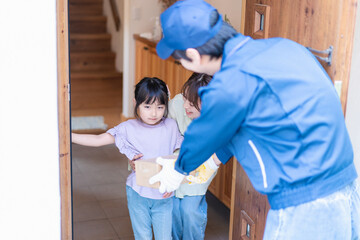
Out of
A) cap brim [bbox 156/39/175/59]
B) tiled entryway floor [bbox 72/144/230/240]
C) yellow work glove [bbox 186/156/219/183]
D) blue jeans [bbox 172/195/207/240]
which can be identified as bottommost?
tiled entryway floor [bbox 72/144/230/240]

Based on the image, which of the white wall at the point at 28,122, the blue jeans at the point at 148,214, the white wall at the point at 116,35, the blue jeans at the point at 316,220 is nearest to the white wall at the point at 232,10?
the blue jeans at the point at 148,214

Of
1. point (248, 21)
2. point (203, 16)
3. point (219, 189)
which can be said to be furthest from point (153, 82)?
point (219, 189)

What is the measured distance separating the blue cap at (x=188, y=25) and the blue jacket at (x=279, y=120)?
82mm

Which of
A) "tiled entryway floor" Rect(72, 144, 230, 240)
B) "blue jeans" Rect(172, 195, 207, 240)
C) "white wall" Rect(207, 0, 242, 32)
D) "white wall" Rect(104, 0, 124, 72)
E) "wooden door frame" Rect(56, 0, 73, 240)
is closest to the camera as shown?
"wooden door frame" Rect(56, 0, 73, 240)

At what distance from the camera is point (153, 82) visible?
7.74 feet

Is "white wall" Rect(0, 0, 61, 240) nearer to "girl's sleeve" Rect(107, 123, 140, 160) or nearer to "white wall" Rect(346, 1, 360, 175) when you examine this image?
"girl's sleeve" Rect(107, 123, 140, 160)

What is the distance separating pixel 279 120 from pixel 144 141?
94 cm

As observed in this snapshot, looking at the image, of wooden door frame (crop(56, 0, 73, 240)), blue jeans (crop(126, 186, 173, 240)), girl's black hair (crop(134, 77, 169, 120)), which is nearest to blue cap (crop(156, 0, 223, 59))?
wooden door frame (crop(56, 0, 73, 240))

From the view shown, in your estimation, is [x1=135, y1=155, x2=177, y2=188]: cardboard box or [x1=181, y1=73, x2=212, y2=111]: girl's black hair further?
[x1=181, y1=73, x2=212, y2=111]: girl's black hair

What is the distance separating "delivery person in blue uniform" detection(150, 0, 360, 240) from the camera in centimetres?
151

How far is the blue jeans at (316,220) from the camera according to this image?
62.3 inches

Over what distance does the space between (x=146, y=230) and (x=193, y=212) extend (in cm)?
26

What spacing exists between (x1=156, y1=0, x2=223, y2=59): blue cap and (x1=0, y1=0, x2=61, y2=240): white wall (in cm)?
50

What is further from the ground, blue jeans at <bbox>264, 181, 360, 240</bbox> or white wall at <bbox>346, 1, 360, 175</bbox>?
white wall at <bbox>346, 1, 360, 175</bbox>
